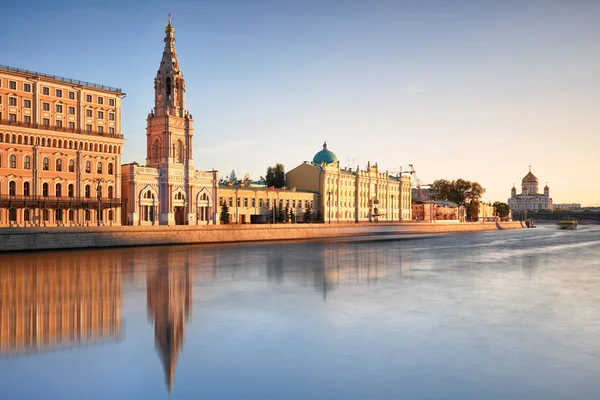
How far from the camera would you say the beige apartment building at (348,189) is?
425ft

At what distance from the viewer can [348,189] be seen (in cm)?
13812

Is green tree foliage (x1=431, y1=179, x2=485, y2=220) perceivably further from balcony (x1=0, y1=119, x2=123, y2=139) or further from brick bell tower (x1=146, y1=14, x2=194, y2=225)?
balcony (x1=0, y1=119, x2=123, y2=139)

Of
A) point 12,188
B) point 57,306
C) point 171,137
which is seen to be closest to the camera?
point 57,306

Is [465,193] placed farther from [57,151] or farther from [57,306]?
[57,306]

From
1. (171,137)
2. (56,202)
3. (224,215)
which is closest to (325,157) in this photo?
(224,215)

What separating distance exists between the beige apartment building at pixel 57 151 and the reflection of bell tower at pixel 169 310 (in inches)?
1479

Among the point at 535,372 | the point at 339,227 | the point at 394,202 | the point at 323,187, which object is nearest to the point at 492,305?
the point at 535,372

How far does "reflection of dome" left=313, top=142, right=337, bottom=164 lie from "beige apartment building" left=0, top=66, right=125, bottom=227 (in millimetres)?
61116

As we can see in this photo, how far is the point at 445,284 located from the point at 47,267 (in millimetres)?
27454

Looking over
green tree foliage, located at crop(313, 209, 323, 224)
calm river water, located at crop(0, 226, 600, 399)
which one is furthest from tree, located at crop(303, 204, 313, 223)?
calm river water, located at crop(0, 226, 600, 399)

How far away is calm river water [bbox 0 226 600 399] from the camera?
1317cm

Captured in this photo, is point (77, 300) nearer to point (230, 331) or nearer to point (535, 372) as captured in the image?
point (230, 331)

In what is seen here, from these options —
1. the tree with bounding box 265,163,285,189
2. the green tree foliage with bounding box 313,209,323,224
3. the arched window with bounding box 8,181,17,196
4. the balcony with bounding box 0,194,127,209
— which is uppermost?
the tree with bounding box 265,163,285,189

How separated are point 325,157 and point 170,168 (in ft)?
178
